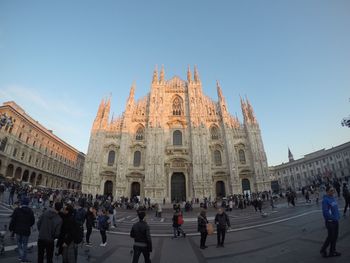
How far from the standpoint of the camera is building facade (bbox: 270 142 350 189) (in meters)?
47.9

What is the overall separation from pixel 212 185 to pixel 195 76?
2136cm

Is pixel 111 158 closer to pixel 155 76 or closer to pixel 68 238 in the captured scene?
pixel 155 76

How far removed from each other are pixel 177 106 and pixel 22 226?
104 feet

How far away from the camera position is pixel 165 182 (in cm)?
2834

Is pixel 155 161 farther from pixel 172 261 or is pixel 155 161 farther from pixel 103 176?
pixel 172 261

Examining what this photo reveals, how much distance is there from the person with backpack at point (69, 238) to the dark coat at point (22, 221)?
121 cm

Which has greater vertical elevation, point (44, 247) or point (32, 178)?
point (32, 178)

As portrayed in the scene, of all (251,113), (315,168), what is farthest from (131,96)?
(315,168)

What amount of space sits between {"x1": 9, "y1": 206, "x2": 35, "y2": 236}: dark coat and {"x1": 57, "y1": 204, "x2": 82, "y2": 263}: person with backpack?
1213mm

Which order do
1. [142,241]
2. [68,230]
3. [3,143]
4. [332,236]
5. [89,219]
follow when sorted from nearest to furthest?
[142,241] < [68,230] < [332,236] < [89,219] < [3,143]

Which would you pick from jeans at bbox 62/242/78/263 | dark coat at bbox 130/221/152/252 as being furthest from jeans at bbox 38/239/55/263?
dark coat at bbox 130/221/152/252

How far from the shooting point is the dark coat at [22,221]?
436 cm

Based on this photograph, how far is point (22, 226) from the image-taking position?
14.4ft

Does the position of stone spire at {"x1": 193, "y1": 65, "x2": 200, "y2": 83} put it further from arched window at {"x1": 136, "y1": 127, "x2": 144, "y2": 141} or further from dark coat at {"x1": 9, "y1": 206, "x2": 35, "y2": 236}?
dark coat at {"x1": 9, "y1": 206, "x2": 35, "y2": 236}
